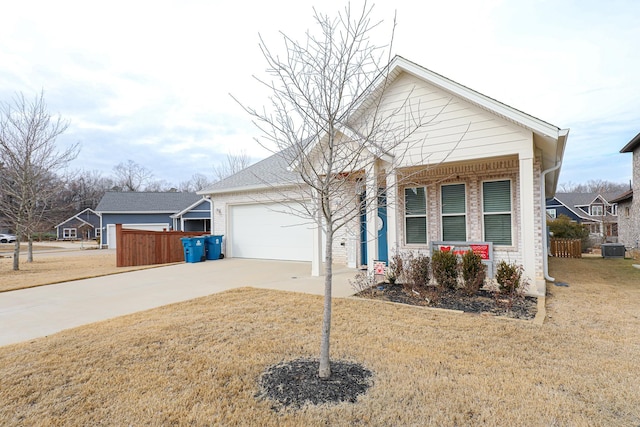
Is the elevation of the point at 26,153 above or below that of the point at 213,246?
above

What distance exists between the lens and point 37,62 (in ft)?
36.1

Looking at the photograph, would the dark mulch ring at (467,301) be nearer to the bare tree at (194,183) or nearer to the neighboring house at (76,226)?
the neighboring house at (76,226)

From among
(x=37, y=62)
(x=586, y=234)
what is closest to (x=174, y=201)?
(x=37, y=62)

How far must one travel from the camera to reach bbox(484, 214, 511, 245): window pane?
807 cm

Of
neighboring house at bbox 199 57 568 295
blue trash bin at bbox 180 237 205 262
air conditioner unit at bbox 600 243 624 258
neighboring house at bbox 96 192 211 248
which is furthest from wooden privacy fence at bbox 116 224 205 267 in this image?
air conditioner unit at bbox 600 243 624 258

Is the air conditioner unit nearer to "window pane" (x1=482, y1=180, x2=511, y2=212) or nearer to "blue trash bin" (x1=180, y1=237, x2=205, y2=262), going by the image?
"window pane" (x1=482, y1=180, x2=511, y2=212)

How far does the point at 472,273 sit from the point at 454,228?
241 cm

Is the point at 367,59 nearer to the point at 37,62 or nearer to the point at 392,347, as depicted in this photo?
the point at 392,347

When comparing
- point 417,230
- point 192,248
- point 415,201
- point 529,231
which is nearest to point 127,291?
point 192,248

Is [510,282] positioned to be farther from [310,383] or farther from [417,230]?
[310,383]

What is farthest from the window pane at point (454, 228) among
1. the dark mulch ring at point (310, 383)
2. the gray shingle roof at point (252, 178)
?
the dark mulch ring at point (310, 383)

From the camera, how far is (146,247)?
1285 cm

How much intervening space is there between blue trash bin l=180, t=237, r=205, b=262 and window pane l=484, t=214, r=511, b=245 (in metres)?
10.1

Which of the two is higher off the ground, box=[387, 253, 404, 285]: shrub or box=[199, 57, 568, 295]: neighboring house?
box=[199, 57, 568, 295]: neighboring house
